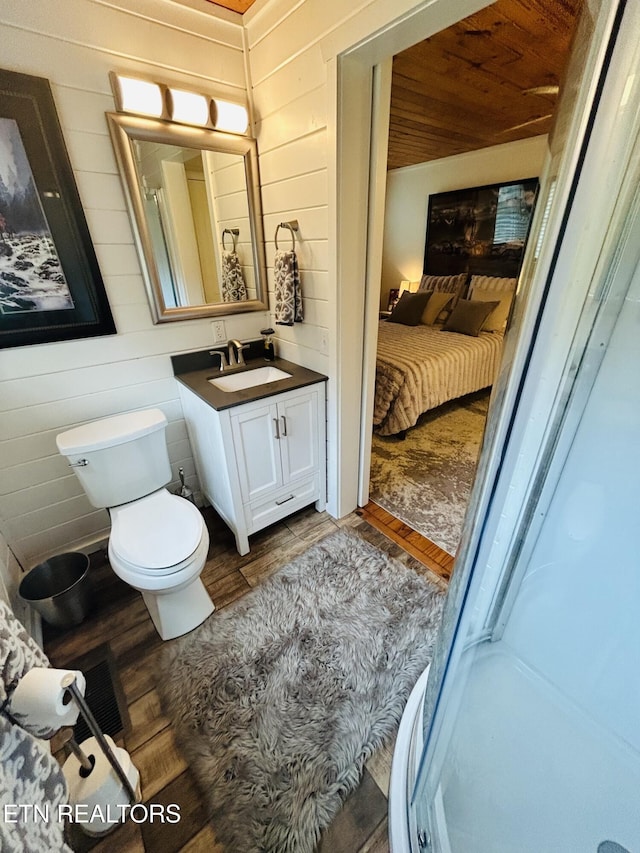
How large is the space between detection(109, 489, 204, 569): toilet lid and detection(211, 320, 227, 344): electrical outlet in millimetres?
912

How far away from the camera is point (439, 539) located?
200cm

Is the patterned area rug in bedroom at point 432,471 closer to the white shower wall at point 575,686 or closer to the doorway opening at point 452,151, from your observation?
the doorway opening at point 452,151

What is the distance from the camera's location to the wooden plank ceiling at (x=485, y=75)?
151cm

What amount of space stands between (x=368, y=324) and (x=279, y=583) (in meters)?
1.37

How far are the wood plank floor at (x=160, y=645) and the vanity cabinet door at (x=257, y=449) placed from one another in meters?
0.38

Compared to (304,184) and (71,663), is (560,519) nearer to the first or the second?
(304,184)

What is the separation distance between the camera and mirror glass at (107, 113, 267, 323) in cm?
157

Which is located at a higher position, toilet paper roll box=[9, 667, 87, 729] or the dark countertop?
the dark countertop

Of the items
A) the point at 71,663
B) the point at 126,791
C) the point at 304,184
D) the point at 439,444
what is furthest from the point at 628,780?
the point at 304,184

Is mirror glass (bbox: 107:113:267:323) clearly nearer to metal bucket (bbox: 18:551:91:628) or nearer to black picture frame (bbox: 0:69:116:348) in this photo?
black picture frame (bbox: 0:69:116:348)

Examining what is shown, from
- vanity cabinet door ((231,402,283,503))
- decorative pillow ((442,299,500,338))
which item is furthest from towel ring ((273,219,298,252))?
decorative pillow ((442,299,500,338))

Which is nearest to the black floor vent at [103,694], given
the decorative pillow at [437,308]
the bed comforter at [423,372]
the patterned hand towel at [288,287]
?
the patterned hand towel at [288,287]

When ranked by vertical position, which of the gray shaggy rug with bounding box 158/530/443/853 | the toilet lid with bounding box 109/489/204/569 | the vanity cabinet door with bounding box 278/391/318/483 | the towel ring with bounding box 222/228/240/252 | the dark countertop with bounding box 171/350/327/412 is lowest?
the gray shaggy rug with bounding box 158/530/443/853

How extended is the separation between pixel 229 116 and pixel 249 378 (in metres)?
1.27
